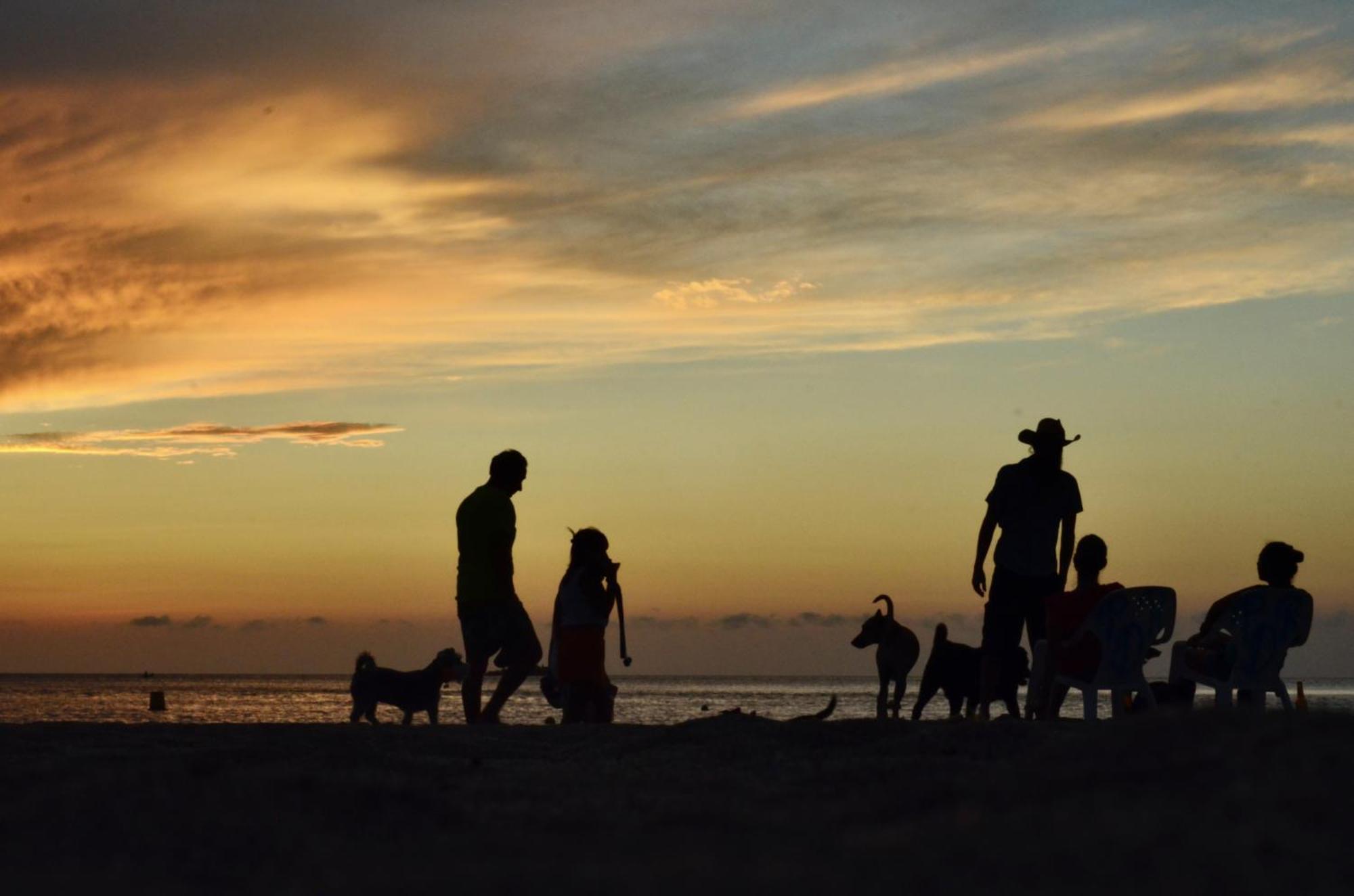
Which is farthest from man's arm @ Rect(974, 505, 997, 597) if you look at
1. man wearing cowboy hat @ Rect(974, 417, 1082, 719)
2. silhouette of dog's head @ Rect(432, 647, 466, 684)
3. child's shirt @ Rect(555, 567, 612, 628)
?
silhouette of dog's head @ Rect(432, 647, 466, 684)

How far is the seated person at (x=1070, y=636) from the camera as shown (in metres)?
9.53

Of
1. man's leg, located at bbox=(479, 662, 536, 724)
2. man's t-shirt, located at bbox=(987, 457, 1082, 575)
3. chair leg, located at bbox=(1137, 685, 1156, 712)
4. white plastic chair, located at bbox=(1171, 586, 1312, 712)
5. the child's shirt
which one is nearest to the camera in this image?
white plastic chair, located at bbox=(1171, 586, 1312, 712)

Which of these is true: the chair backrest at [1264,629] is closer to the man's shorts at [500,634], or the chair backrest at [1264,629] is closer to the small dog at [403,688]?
the man's shorts at [500,634]

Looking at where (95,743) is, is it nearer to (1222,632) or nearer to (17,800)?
(17,800)

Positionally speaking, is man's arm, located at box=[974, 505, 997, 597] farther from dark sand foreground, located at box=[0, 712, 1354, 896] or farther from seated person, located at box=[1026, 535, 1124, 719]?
dark sand foreground, located at box=[0, 712, 1354, 896]

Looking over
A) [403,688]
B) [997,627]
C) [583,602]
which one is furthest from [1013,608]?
[403,688]

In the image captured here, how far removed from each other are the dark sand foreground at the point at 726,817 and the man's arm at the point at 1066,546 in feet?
10.5

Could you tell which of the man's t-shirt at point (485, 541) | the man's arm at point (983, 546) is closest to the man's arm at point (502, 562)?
the man's t-shirt at point (485, 541)

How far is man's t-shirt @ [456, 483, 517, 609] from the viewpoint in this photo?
10438 millimetres

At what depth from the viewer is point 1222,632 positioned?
370 inches

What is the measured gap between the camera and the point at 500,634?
1041 centimetres

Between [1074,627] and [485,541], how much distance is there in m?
4.06

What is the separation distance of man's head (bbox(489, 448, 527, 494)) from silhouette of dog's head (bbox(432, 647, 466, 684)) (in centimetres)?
350

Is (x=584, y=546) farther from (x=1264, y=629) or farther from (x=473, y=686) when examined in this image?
(x=1264, y=629)
